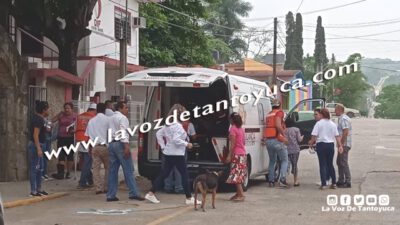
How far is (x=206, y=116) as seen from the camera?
44.2 feet

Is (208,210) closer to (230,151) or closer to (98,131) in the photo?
(230,151)

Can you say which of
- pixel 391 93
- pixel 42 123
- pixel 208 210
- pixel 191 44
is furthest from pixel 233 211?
pixel 391 93

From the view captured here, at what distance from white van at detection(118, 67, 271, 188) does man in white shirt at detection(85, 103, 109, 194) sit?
2.48ft

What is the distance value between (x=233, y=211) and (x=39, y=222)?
3.06 meters

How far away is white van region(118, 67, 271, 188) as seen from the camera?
464 inches

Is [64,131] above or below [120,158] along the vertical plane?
above

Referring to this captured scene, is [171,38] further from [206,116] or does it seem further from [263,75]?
[206,116]

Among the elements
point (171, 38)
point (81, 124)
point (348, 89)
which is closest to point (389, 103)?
point (348, 89)

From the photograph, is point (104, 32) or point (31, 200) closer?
point (31, 200)

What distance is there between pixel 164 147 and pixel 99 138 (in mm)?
1502

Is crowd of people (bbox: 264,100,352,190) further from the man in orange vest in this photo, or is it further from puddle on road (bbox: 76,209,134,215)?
puddle on road (bbox: 76,209,134,215)

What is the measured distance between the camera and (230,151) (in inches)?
454

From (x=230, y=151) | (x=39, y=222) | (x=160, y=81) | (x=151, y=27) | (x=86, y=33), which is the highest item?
(x=151, y=27)

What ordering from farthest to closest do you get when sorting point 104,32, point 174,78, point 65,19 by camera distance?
point 104,32 → point 65,19 → point 174,78
